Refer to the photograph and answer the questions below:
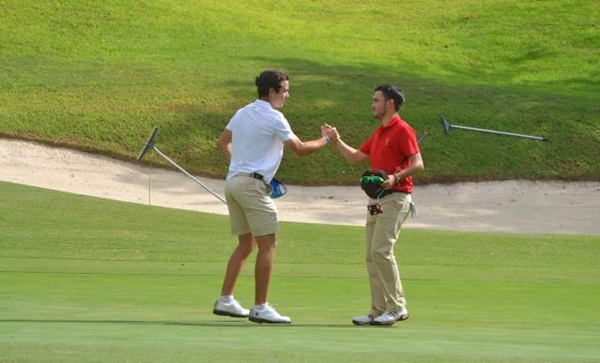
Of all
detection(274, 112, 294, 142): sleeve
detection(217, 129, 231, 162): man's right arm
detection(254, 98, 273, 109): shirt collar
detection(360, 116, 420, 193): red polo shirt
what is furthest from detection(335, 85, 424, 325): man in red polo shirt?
detection(217, 129, 231, 162): man's right arm

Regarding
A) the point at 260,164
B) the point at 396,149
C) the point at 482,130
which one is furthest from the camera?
the point at 482,130

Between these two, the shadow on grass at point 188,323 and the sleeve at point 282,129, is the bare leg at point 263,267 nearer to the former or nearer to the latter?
the shadow on grass at point 188,323

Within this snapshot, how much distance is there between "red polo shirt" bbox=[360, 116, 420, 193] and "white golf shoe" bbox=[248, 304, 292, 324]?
1349mm

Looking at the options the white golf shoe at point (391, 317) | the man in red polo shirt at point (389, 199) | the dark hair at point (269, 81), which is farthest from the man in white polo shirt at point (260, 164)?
the white golf shoe at point (391, 317)

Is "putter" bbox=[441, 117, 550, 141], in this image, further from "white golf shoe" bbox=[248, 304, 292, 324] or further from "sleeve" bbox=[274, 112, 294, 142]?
"white golf shoe" bbox=[248, 304, 292, 324]

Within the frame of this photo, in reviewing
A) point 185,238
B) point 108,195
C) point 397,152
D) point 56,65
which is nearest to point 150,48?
point 56,65

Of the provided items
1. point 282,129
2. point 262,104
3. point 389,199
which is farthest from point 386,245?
point 262,104

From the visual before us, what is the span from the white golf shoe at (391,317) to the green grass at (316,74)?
1862 centimetres

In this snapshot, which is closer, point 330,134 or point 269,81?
point 269,81

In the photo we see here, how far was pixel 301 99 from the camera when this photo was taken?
1296 inches

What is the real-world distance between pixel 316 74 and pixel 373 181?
25.2 metres

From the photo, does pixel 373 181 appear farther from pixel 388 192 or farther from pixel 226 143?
pixel 226 143

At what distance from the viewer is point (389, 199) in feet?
34.0

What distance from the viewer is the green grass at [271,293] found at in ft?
26.7
